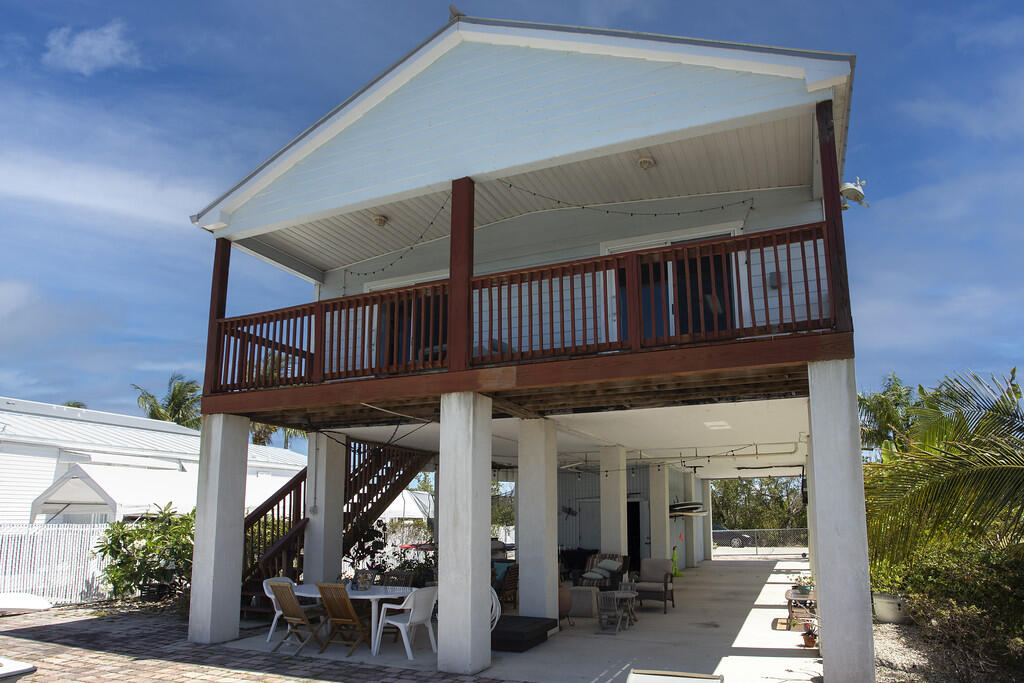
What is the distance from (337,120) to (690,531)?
65.3 feet

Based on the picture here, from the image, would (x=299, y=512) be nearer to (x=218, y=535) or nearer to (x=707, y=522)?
(x=218, y=535)

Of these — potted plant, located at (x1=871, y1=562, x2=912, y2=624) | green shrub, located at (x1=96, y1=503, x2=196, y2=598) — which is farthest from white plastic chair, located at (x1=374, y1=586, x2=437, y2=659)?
potted plant, located at (x1=871, y1=562, x2=912, y2=624)

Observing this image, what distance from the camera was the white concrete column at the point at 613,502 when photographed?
1499cm

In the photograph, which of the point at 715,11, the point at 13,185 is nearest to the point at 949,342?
the point at 715,11

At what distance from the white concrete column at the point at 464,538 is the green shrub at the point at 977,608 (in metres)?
5.24

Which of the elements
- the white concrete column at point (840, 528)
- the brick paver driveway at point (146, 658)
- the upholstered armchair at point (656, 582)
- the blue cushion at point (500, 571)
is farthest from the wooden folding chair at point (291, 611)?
the upholstered armchair at point (656, 582)

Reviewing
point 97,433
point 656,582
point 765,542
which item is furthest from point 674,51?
point 765,542

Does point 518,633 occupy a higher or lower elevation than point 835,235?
lower

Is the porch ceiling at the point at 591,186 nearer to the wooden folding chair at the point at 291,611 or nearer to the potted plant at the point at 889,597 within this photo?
the wooden folding chair at the point at 291,611

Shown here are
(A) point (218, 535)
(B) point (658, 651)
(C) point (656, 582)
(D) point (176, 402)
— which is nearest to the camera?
(B) point (658, 651)

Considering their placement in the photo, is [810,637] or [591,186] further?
[591,186]

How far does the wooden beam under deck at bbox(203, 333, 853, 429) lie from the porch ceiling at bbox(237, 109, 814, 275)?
2.90m

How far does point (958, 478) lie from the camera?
286 inches

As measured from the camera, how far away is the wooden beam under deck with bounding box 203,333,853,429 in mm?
7495
